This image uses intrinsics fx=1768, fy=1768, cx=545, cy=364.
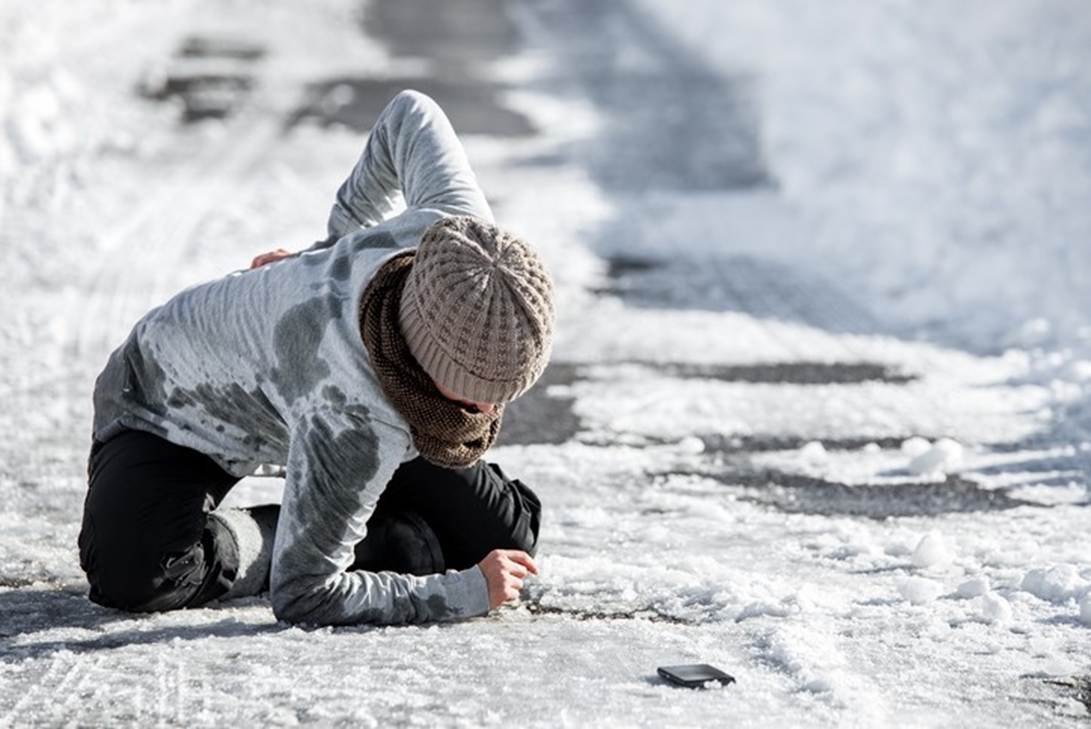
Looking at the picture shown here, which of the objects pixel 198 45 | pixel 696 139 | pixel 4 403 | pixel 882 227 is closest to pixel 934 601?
pixel 4 403

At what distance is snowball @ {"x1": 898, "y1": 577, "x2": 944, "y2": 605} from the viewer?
12.3ft

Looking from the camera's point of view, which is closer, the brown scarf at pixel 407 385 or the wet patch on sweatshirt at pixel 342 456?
the brown scarf at pixel 407 385

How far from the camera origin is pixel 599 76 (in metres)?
12.9

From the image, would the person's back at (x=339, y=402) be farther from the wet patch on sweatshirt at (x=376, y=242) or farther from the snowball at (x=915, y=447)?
the snowball at (x=915, y=447)

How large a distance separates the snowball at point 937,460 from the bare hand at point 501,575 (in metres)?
1.68

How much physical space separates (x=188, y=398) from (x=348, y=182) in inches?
26.3

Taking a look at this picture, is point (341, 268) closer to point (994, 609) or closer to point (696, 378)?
point (994, 609)

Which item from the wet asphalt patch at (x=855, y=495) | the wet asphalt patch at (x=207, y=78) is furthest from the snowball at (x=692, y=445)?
the wet asphalt patch at (x=207, y=78)

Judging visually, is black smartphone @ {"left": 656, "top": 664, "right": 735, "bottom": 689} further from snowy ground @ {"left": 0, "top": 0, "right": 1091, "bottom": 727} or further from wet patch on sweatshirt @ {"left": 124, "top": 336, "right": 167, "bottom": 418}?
wet patch on sweatshirt @ {"left": 124, "top": 336, "right": 167, "bottom": 418}

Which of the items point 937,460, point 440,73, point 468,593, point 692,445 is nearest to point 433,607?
point 468,593

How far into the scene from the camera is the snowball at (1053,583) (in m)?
3.73

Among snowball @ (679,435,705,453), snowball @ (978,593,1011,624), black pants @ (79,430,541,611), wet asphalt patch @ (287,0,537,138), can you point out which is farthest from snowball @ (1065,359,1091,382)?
wet asphalt patch @ (287,0,537,138)

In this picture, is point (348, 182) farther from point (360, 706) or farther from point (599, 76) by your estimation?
point (599, 76)

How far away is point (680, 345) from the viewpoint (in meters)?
6.23
